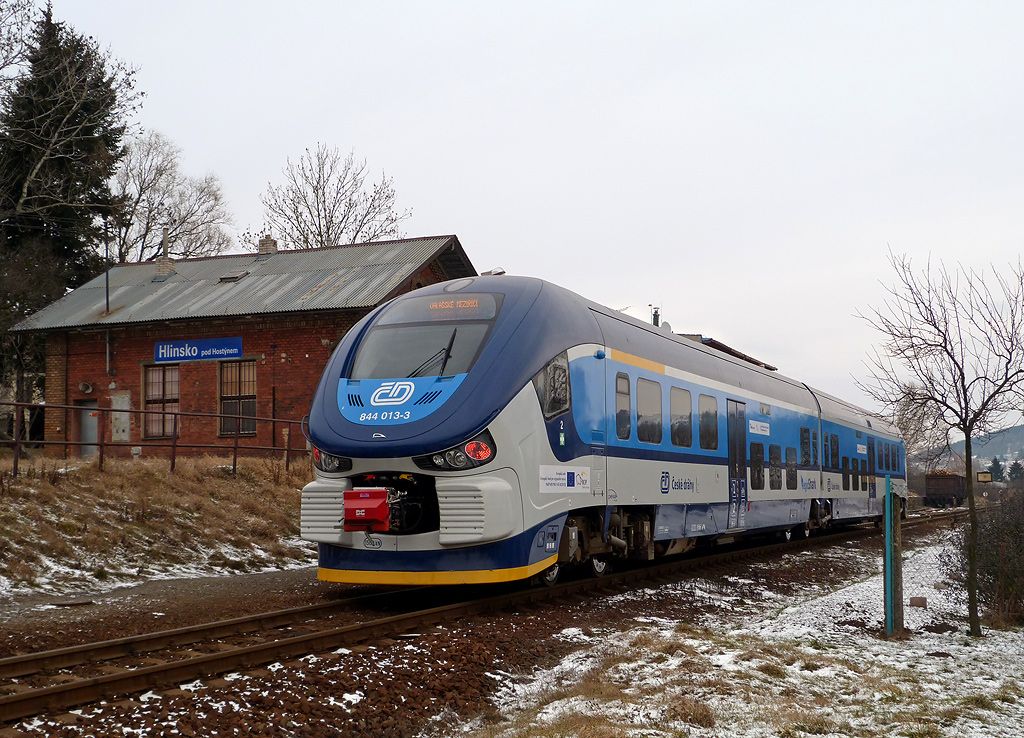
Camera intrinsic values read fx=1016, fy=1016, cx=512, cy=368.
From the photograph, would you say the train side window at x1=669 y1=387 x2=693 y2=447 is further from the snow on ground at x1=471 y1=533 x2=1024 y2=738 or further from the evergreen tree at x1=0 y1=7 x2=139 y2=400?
the evergreen tree at x1=0 y1=7 x2=139 y2=400

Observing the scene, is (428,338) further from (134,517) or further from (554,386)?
(134,517)

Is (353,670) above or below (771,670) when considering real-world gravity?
above

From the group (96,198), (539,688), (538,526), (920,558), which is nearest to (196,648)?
A: (539,688)

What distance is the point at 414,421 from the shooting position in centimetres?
992

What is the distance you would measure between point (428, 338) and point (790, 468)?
1126 cm

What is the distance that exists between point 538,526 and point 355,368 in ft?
8.55

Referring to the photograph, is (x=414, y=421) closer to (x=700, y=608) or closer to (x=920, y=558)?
(x=700, y=608)

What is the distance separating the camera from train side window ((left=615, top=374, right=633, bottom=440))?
1240cm

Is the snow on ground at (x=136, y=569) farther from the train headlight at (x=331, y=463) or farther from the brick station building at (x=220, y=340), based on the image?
the brick station building at (x=220, y=340)

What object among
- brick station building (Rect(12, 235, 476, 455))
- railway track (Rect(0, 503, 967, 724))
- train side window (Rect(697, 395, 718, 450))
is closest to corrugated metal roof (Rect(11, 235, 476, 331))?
brick station building (Rect(12, 235, 476, 455))

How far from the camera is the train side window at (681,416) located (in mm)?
14203

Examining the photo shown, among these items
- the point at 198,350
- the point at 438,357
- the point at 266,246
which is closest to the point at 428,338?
the point at 438,357

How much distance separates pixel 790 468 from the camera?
19906 millimetres

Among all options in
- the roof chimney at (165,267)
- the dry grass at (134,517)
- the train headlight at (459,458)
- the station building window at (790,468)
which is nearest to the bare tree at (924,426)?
the train headlight at (459,458)
